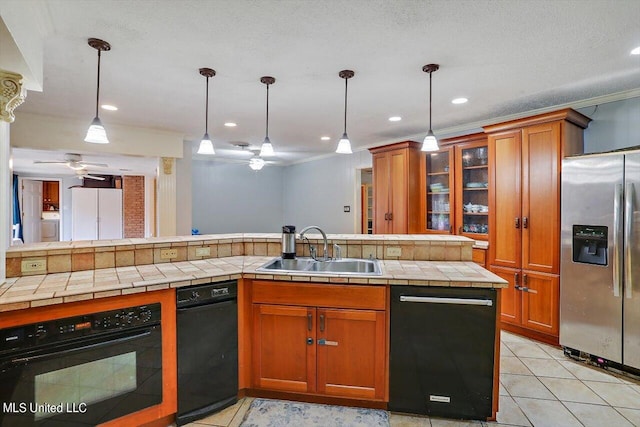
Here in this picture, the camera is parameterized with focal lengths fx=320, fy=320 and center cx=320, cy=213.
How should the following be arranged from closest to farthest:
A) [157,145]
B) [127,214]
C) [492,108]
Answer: [492,108] < [157,145] < [127,214]

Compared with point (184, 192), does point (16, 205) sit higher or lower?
lower

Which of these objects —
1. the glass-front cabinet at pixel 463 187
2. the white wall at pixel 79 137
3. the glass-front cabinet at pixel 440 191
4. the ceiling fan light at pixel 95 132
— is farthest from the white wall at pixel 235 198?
the ceiling fan light at pixel 95 132

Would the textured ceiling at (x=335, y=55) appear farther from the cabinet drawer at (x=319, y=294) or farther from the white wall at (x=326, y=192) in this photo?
the white wall at (x=326, y=192)

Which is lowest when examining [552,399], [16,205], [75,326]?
[552,399]

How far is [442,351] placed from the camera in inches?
77.3

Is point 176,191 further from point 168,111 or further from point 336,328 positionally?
point 336,328

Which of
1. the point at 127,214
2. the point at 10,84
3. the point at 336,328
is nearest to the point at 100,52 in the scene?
the point at 10,84

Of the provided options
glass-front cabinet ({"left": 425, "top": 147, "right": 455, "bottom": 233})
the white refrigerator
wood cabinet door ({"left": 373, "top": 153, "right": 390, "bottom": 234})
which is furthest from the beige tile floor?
the white refrigerator

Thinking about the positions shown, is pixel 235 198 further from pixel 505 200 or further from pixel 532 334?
pixel 532 334

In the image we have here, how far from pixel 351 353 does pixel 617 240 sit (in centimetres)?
233

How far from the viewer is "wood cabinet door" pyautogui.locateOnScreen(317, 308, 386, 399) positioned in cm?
203

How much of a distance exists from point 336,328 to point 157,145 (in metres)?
3.77

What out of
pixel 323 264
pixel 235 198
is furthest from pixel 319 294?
pixel 235 198

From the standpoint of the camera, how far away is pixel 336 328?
6.79 feet
